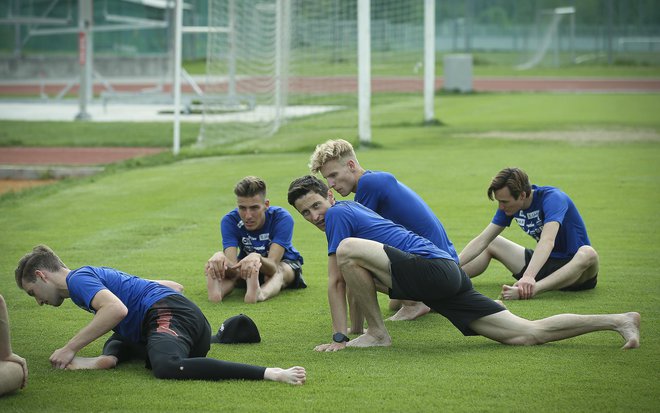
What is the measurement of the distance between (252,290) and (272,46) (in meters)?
16.3

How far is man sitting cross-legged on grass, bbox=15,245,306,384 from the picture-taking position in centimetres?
600

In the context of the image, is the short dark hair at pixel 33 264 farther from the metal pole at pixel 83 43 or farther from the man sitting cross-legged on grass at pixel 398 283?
the metal pole at pixel 83 43

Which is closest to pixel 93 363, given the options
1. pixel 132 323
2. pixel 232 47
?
pixel 132 323

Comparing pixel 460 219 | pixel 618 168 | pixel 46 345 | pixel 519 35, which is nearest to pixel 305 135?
pixel 618 168

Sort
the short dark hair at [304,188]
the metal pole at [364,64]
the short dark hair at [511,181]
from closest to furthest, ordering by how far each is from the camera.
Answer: the short dark hair at [304,188] → the short dark hair at [511,181] → the metal pole at [364,64]

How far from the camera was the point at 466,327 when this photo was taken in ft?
22.0

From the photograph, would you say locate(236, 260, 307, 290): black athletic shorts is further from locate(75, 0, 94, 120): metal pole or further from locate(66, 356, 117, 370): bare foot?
locate(75, 0, 94, 120): metal pole

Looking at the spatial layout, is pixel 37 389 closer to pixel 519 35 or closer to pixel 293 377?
pixel 293 377

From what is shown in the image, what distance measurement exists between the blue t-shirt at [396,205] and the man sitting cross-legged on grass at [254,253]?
4.35ft

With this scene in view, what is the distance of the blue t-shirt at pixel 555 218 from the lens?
8414 millimetres

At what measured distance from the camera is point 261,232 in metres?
8.98

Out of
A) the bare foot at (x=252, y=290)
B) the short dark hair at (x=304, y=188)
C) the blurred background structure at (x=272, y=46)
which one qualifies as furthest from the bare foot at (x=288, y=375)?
the blurred background structure at (x=272, y=46)

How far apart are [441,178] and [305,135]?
6.86m

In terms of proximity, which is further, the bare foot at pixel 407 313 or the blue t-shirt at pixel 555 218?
the blue t-shirt at pixel 555 218
